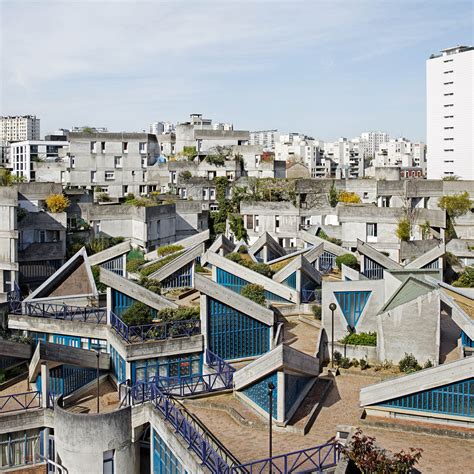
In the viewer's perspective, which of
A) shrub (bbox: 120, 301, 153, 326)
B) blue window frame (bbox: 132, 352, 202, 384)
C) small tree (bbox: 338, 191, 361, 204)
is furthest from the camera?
small tree (bbox: 338, 191, 361, 204)

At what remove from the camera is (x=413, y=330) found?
72.2 ft

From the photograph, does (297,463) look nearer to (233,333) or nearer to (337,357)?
(337,357)

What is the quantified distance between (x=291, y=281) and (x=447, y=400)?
521 inches

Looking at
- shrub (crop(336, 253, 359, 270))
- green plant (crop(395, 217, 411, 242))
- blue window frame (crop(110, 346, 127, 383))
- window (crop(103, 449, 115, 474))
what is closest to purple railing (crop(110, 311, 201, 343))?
blue window frame (crop(110, 346, 127, 383))

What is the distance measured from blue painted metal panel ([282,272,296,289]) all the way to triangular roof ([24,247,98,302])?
8.23 m

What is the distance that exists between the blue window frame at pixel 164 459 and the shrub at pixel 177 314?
6667 millimetres

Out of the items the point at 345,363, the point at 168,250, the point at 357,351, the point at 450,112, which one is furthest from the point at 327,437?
the point at 450,112

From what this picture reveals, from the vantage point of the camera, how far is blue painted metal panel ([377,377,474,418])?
18141 millimetres

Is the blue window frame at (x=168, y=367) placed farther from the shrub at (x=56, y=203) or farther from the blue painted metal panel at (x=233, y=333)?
the shrub at (x=56, y=203)

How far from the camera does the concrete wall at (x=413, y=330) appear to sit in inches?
853

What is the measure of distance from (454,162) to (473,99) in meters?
6.22

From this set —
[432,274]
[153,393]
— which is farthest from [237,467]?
[432,274]

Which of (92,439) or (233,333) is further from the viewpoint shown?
(233,333)

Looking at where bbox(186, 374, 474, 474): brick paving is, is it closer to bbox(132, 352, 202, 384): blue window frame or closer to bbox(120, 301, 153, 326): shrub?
bbox(132, 352, 202, 384): blue window frame
